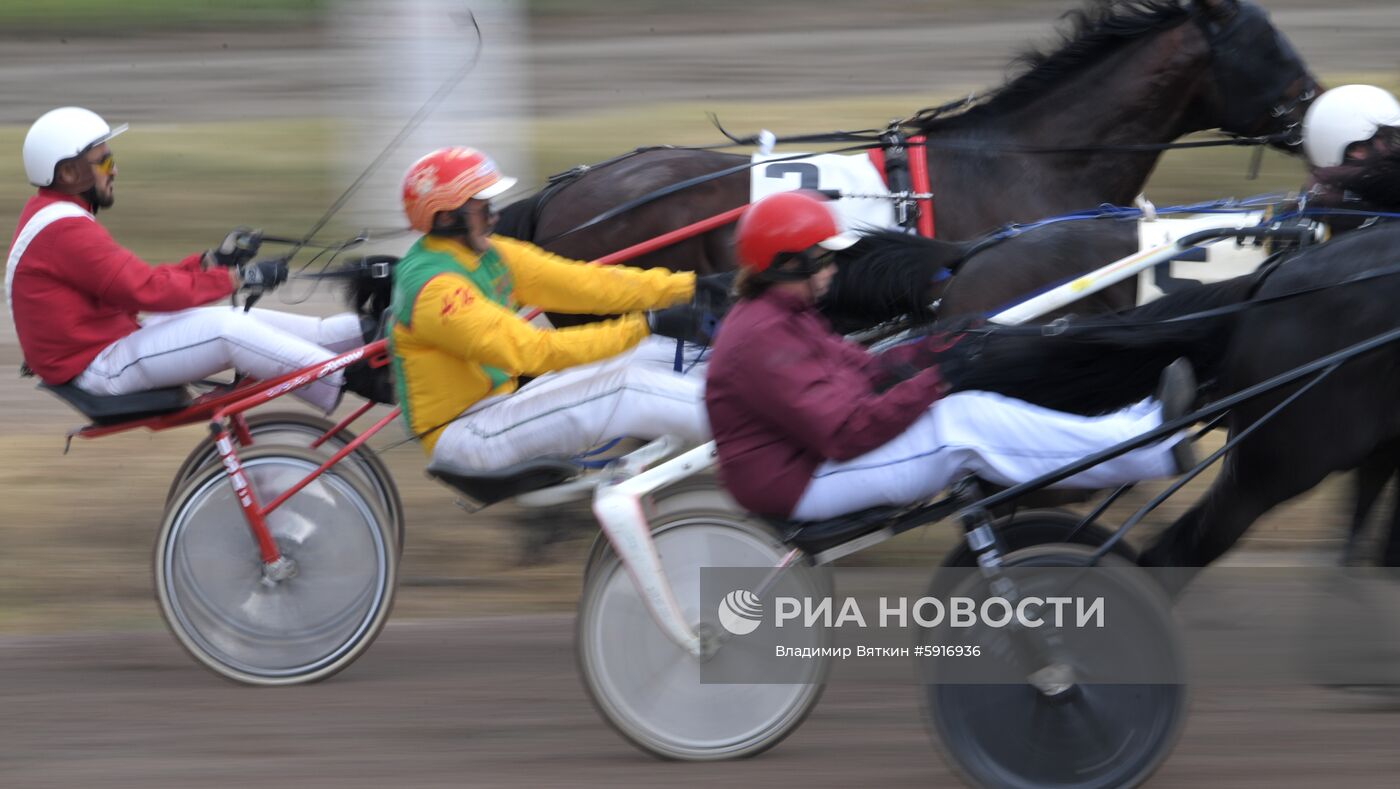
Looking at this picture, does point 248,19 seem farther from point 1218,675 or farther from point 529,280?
point 1218,675

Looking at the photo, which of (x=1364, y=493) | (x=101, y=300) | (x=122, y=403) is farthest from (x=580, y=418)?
(x=1364, y=493)

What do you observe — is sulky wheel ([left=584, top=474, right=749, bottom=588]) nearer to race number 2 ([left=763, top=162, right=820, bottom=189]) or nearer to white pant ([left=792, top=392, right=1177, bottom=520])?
white pant ([left=792, top=392, right=1177, bottom=520])

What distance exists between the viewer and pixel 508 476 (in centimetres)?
470

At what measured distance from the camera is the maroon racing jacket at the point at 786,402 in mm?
3889

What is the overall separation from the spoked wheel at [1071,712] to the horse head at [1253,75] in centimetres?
294

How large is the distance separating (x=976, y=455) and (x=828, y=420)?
0.34 m

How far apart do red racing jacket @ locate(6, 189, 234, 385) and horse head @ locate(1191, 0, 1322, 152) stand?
3.46 metres

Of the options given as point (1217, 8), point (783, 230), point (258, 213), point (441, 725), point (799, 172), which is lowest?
point (258, 213)

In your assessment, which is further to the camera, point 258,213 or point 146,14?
point 146,14

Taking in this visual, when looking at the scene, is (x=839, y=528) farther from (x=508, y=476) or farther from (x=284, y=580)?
(x=284, y=580)

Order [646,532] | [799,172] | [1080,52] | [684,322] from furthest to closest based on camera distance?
1. [1080,52]
2. [799,172]
3. [684,322]
4. [646,532]

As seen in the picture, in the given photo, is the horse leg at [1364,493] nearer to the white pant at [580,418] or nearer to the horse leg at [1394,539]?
the horse leg at [1394,539]

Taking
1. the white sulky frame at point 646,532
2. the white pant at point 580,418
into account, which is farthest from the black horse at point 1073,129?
the white sulky frame at point 646,532
